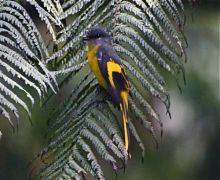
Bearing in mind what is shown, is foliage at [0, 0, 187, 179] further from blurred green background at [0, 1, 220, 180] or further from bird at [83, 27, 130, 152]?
blurred green background at [0, 1, 220, 180]

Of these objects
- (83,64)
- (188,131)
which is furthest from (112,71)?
(188,131)

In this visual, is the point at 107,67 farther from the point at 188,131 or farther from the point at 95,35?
the point at 188,131

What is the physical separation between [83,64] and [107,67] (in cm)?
26

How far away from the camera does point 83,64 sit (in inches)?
59.0

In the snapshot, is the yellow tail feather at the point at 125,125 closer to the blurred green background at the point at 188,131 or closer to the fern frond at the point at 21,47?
the fern frond at the point at 21,47

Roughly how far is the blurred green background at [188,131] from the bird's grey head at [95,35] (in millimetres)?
428

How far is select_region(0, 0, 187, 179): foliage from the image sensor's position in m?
1.36

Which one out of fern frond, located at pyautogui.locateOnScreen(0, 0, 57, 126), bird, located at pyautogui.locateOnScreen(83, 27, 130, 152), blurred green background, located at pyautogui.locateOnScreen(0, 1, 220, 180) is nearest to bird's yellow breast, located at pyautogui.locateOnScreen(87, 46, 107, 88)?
bird, located at pyautogui.locateOnScreen(83, 27, 130, 152)

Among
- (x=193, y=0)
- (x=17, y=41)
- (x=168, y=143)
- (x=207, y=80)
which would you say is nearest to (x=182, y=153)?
(x=168, y=143)

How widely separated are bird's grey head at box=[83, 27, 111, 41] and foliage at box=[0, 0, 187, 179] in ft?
0.06

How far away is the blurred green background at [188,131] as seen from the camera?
7.04 feet

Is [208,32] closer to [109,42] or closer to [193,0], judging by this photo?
[193,0]

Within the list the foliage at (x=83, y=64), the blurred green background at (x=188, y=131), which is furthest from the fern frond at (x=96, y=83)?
the blurred green background at (x=188, y=131)

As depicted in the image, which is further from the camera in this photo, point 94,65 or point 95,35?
point 95,35
